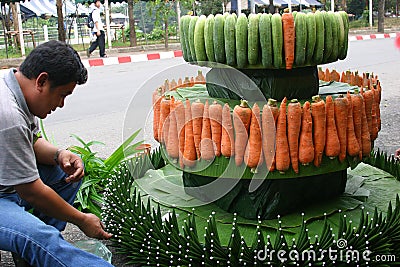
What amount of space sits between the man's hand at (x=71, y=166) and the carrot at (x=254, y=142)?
91 cm

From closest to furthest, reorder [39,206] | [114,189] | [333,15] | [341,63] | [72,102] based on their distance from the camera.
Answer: [39,206] < [333,15] < [114,189] < [72,102] < [341,63]

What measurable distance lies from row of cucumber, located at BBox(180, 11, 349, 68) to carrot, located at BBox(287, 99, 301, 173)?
278 mm

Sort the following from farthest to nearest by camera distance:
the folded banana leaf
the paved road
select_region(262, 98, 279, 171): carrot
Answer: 1. the paved road
2. the folded banana leaf
3. select_region(262, 98, 279, 171): carrot

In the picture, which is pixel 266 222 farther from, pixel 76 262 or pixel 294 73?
pixel 76 262

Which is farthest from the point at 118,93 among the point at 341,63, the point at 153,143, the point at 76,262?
the point at 76,262

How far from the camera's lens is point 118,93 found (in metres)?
8.97

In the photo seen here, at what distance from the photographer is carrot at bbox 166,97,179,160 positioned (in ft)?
8.96

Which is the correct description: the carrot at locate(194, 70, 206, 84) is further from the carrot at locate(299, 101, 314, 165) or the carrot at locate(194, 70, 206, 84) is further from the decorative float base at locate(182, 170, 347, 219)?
the carrot at locate(299, 101, 314, 165)

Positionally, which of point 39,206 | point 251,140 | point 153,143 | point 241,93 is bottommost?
point 153,143

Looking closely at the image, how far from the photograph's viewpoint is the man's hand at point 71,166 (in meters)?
2.72

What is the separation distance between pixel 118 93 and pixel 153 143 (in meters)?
3.43

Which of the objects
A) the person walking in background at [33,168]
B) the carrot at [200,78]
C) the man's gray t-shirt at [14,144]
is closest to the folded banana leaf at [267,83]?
the carrot at [200,78]

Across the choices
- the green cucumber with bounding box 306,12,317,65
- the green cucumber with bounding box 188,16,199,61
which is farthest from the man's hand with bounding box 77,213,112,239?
the green cucumber with bounding box 306,12,317,65

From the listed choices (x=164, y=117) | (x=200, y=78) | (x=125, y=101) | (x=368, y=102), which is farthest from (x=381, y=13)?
(x=164, y=117)
